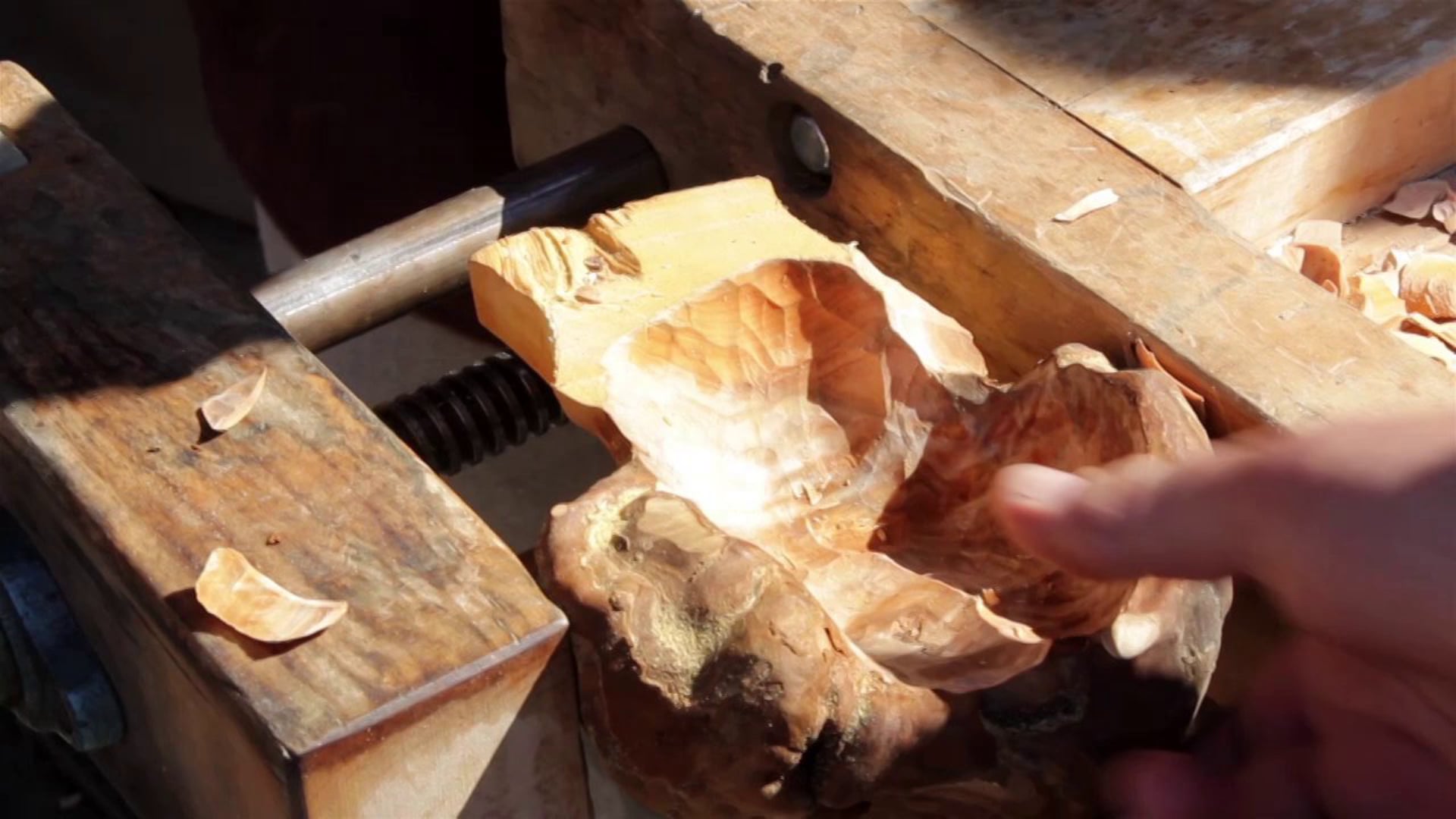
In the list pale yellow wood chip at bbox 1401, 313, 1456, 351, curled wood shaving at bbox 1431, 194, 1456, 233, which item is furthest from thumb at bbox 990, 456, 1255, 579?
curled wood shaving at bbox 1431, 194, 1456, 233

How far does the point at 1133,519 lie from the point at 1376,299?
466mm

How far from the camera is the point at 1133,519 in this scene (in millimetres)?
748

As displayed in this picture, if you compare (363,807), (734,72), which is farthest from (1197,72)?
(363,807)

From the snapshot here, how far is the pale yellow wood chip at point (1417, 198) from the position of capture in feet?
4.05

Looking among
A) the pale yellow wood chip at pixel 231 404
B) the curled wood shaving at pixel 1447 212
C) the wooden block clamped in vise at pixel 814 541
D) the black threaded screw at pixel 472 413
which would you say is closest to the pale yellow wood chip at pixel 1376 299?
the curled wood shaving at pixel 1447 212

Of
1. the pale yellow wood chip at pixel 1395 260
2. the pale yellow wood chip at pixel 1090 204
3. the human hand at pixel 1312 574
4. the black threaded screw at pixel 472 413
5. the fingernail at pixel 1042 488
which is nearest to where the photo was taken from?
the human hand at pixel 1312 574

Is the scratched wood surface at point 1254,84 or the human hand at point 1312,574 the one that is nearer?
the human hand at point 1312,574

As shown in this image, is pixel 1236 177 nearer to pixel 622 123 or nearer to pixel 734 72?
pixel 734 72

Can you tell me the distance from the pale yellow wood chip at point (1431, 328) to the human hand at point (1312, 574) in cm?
32

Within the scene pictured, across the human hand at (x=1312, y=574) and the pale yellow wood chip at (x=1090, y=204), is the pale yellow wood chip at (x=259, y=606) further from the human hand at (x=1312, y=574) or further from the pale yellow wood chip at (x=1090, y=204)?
the pale yellow wood chip at (x=1090, y=204)

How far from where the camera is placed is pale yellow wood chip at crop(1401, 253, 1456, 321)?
1119mm

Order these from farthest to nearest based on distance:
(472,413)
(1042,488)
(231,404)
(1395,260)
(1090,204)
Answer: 1. (472,413)
2. (1395,260)
3. (1090,204)
4. (231,404)
5. (1042,488)

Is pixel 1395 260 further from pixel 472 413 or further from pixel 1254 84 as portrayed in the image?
pixel 472 413

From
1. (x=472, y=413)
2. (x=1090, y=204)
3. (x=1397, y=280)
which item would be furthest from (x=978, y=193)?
(x=472, y=413)
